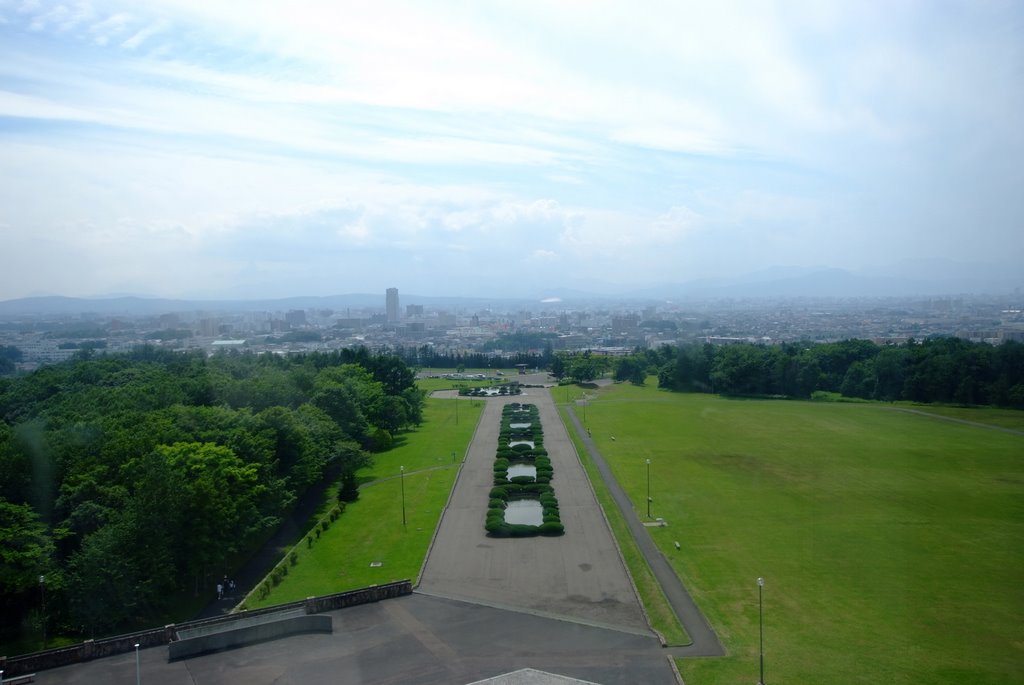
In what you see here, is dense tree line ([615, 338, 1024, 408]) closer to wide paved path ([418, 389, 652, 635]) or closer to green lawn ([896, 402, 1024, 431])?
green lawn ([896, 402, 1024, 431])

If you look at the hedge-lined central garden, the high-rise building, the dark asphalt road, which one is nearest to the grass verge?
the dark asphalt road

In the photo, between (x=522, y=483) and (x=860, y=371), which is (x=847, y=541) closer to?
(x=522, y=483)

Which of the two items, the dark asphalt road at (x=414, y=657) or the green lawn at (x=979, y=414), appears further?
the green lawn at (x=979, y=414)

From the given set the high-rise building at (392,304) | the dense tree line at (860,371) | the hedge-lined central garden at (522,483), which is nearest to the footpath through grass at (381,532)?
the hedge-lined central garden at (522,483)

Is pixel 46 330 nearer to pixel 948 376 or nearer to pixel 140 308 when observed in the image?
pixel 140 308

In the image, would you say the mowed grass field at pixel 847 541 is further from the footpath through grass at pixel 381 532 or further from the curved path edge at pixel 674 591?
the footpath through grass at pixel 381 532

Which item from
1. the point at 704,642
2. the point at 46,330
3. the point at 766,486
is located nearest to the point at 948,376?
the point at 766,486

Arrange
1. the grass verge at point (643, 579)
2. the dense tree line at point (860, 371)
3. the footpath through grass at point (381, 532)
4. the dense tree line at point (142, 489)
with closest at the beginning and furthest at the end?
the grass verge at point (643, 579) < the dense tree line at point (142, 489) < the footpath through grass at point (381, 532) < the dense tree line at point (860, 371)

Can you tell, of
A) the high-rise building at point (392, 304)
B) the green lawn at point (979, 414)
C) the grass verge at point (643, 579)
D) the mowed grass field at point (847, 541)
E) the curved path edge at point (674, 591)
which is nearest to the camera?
the mowed grass field at point (847, 541)
